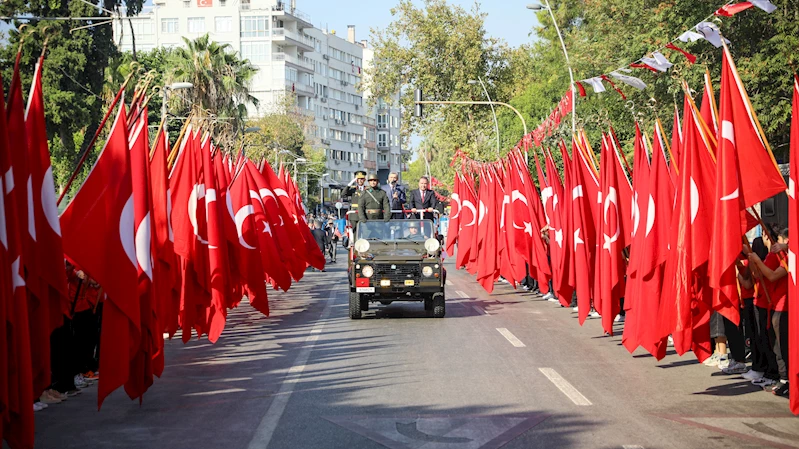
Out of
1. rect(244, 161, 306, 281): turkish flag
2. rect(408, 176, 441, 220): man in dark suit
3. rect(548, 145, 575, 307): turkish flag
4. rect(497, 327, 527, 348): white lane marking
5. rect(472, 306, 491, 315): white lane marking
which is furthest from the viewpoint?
rect(408, 176, 441, 220): man in dark suit

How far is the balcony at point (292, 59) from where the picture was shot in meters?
118

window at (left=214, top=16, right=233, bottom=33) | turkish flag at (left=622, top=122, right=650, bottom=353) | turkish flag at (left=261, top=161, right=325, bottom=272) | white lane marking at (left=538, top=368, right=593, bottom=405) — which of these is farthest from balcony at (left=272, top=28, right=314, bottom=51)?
white lane marking at (left=538, top=368, right=593, bottom=405)

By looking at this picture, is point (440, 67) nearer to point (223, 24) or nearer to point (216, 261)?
point (216, 261)

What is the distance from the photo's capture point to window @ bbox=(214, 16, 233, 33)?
11900 centimetres

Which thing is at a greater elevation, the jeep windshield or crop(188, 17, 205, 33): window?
crop(188, 17, 205, 33): window

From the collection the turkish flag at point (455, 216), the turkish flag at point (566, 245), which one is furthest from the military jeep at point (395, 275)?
the turkish flag at point (455, 216)

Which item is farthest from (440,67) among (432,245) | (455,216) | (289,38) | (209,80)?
(289,38)

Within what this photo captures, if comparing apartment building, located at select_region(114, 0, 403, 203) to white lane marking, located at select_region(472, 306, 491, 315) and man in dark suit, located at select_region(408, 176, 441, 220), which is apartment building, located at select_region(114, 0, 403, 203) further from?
white lane marking, located at select_region(472, 306, 491, 315)

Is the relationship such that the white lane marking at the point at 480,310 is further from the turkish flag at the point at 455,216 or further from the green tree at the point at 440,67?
the green tree at the point at 440,67

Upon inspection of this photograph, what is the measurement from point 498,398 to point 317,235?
29541mm

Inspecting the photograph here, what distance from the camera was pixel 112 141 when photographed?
32.5 ft

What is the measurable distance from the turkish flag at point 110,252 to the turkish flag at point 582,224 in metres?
8.34

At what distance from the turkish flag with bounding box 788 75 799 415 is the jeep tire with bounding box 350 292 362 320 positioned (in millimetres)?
10467

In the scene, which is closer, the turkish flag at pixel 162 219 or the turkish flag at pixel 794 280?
the turkish flag at pixel 794 280
